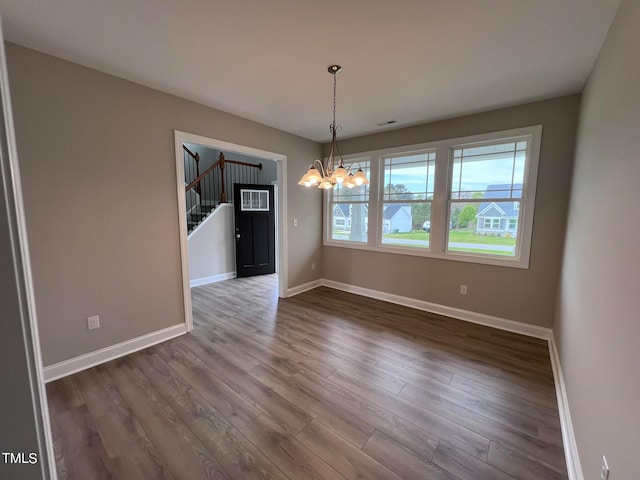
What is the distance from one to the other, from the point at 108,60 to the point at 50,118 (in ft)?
2.14

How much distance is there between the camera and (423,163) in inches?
149

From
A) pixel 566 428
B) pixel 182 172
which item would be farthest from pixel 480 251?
pixel 182 172

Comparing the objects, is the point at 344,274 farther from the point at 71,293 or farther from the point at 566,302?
the point at 71,293

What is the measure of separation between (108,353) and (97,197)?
4.81 feet

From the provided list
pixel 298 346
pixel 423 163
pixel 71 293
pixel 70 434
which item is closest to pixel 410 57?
pixel 423 163

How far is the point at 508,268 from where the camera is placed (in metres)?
3.20

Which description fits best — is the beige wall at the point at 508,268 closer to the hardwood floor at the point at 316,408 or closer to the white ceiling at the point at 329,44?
the white ceiling at the point at 329,44

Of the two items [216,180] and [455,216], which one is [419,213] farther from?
[216,180]

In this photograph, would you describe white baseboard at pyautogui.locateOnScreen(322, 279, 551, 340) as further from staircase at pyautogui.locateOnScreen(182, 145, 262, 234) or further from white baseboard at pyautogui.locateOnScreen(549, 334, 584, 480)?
staircase at pyautogui.locateOnScreen(182, 145, 262, 234)

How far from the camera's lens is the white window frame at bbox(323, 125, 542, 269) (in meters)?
2.99

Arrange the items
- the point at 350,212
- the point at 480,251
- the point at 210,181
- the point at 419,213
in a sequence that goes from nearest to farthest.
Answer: the point at 480,251 < the point at 419,213 < the point at 350,212 < the point at 210,181

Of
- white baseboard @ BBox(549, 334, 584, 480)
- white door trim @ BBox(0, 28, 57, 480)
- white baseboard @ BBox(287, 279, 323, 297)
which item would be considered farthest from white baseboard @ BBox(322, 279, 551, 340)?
white door trim @ BBox(0, 28, 57, 480)

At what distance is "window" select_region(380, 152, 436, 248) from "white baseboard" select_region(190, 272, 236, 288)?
130 inches

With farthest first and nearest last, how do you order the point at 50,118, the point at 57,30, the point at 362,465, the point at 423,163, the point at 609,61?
1. the point at 423,163
2. the point at 50,118
3. the point at 57,30
4. the point at 609,61
5. the point at 362,465
